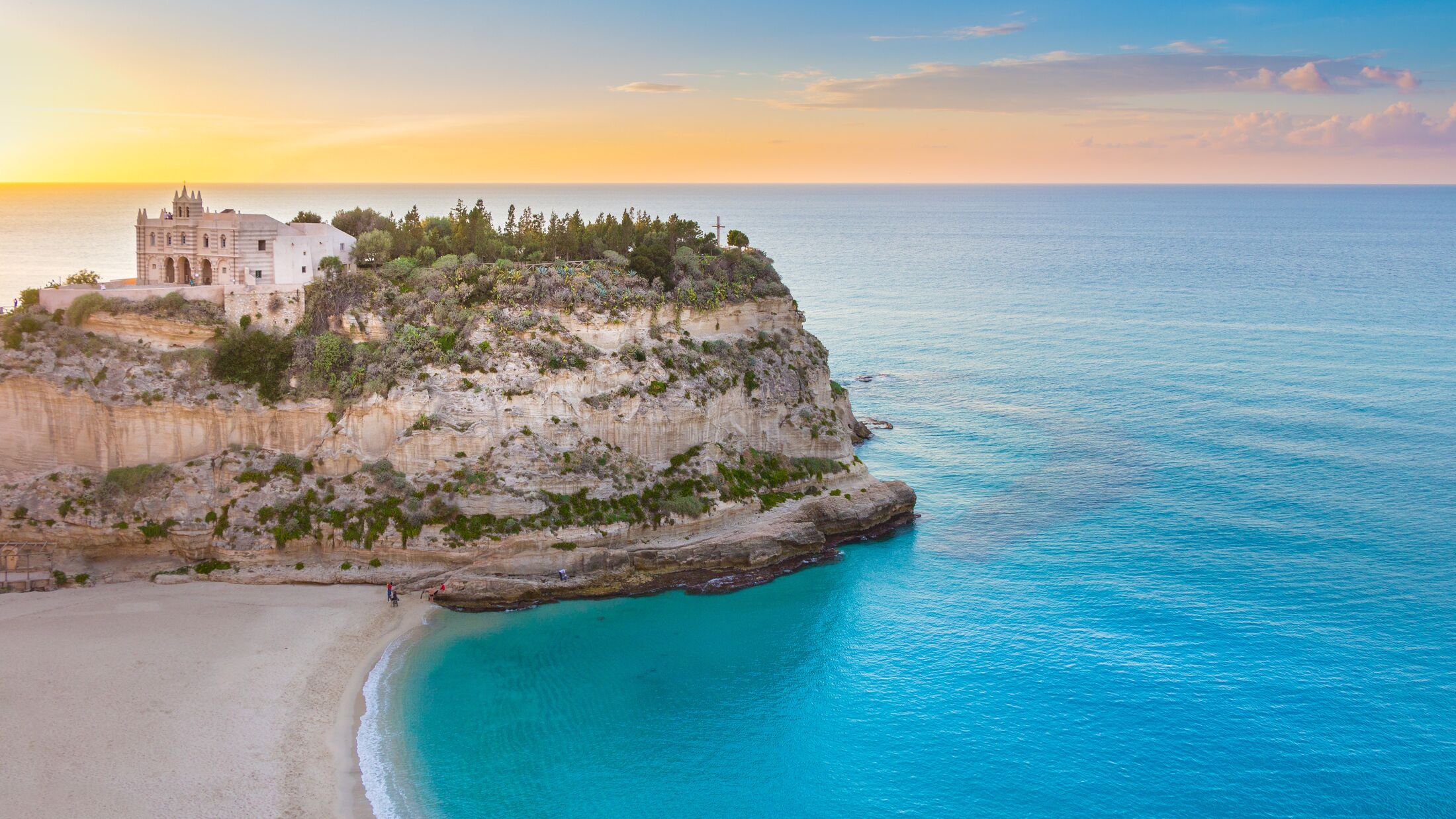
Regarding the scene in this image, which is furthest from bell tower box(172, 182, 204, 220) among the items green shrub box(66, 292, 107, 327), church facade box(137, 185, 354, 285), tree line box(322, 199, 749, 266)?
green shrub box(66, 292, 107, 327)

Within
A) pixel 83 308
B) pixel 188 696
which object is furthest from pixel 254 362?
pixel 188 696

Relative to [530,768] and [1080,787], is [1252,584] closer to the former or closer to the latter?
[1080,787]

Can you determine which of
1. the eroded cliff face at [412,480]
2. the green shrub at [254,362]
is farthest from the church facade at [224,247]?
the eroded cliff face at [412,480]

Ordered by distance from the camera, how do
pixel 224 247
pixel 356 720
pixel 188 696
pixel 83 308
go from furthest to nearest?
pixel 224 247, pixel 83 308, pixel 188 696, pixel 356 720

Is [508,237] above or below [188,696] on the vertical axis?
above

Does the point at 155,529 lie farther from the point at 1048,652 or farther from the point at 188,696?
the point at 1048,652

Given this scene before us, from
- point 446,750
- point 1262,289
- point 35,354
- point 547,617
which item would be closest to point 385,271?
point 35,354
